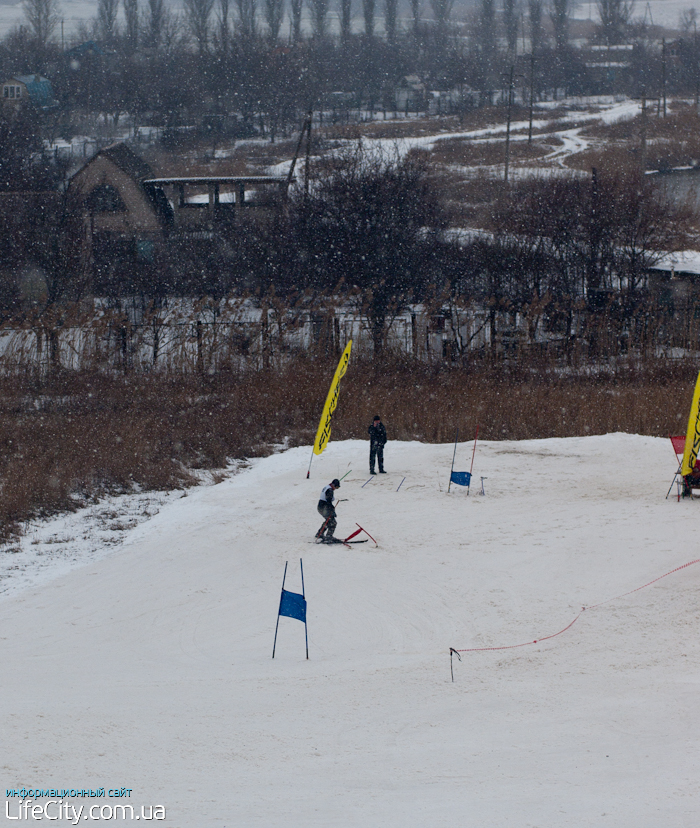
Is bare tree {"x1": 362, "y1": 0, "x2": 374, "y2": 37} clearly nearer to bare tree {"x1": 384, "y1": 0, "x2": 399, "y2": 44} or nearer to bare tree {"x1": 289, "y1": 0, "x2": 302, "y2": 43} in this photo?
bare tree {"x1": 384, "y1": 0, "x2": 399, "y2": 44}

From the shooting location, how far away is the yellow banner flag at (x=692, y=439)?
49.0 feet

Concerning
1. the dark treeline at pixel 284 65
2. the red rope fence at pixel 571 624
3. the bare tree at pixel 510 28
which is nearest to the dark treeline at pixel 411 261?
the red rope fence at pixel 571 624

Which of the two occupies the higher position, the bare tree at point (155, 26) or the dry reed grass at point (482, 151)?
the bare tree at point (155, 26)

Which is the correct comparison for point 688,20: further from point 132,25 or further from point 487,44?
point 132,25

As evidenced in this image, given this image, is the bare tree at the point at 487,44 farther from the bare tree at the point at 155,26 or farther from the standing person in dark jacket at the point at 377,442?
the standing person in dark jacket at the point at 377,442

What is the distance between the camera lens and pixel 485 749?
7766mm

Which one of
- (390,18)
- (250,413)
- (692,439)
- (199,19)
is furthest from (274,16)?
(692,439)

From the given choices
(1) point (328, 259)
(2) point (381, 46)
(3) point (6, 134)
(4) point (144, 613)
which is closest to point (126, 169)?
(3) point (6, 134)

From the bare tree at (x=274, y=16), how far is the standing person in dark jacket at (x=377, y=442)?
102 meters

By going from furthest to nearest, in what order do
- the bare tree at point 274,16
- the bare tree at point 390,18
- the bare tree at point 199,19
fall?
the bare tree at point 390,18
the bare tree at point 274,16
the bare tree at point 199,19

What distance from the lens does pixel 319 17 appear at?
383 feet

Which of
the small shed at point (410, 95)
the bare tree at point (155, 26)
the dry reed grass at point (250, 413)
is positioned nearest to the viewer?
the dry reed grass at point (250, 413)

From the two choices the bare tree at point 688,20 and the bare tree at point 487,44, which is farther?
the bare tree at point 688,20

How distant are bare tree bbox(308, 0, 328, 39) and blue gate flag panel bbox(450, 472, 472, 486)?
106479 millimetres
